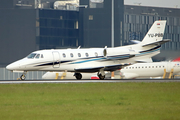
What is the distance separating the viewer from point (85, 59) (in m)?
36.1

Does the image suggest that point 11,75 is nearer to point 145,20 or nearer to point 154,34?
point 154,34

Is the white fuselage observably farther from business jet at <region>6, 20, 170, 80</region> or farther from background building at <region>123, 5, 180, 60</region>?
background building at <region>123, 5, 180, 60</region>

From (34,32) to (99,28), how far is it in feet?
51.5

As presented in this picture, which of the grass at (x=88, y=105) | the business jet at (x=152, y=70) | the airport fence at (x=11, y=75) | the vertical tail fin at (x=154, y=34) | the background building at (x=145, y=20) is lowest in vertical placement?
the airport fence at (x=11, y=75)

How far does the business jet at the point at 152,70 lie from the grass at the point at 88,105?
28.6 metres

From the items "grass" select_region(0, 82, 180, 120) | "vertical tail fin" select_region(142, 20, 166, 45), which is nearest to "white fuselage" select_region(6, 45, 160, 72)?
"vertical tail fin" select_region(142, 20, 166, 45)

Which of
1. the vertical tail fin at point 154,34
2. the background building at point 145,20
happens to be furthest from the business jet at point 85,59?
the background building at point 145,20

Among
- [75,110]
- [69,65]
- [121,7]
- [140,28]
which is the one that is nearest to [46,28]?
[121,7]

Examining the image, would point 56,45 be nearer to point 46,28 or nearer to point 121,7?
point 46,28

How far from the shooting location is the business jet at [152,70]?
5147cm

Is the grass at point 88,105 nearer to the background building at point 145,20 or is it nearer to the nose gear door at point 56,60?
the nose gear door at point 56,60

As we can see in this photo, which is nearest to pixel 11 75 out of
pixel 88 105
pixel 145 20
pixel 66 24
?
pixel 66 24

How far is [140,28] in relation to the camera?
10056 centimetres

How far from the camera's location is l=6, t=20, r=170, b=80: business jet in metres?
34.7
